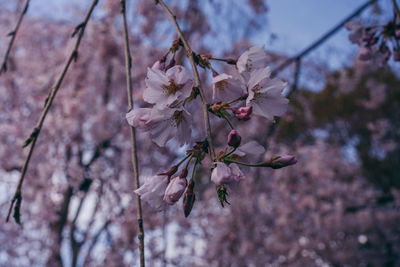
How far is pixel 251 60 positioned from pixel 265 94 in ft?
0.32

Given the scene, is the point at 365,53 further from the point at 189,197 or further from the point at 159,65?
the point at 189,197

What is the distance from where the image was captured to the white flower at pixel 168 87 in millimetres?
780

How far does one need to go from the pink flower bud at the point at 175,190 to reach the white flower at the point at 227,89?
7.7 inches

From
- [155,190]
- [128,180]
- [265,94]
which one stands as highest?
[265,94]

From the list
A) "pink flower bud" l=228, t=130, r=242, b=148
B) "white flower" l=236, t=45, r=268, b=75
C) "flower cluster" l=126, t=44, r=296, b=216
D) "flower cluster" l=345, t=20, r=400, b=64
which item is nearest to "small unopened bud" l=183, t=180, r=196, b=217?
"flower cluster" l=126, t=44, r=296, b=216

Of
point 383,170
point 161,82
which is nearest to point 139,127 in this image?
point 161,82

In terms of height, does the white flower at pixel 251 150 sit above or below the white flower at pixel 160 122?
below

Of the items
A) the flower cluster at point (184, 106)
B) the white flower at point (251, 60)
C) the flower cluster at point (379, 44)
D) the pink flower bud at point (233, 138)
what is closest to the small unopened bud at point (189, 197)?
the flower cluster at point (184, 106)

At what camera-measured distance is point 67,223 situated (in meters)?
6.58

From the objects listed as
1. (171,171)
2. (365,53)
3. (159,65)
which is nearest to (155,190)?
(171,171)

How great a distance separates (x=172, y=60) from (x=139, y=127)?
0.63ft

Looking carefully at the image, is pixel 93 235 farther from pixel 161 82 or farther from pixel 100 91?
pixel 161 82

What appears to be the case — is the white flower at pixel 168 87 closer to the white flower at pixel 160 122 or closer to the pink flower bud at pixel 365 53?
the white flower at pixel 160 122

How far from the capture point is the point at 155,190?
0.81 meters
